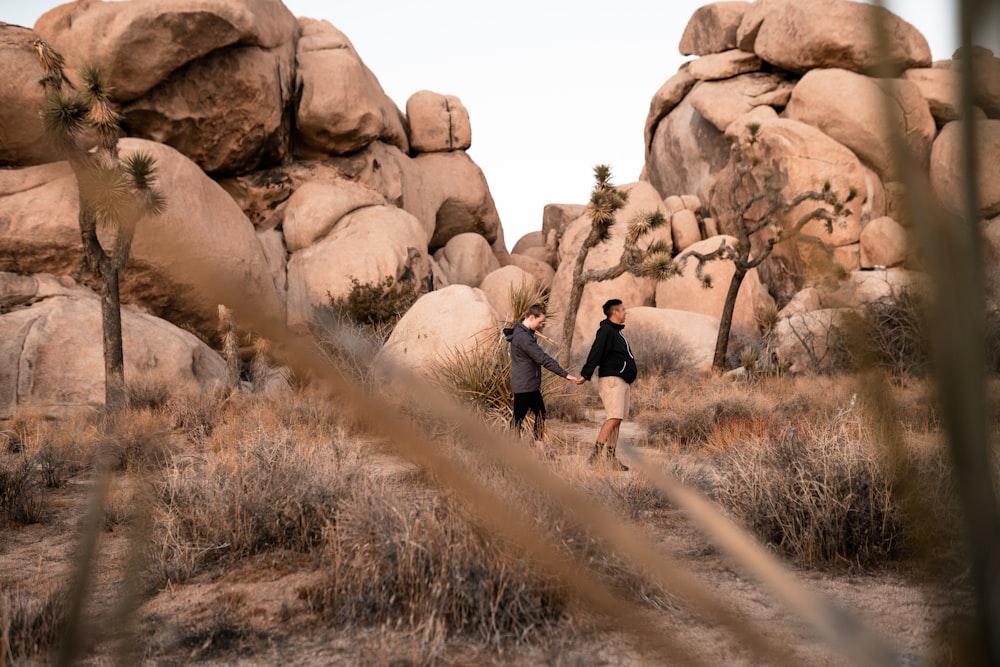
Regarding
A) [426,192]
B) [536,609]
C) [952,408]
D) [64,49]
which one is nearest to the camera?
[952,408]

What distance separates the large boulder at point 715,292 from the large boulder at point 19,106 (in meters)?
18.7

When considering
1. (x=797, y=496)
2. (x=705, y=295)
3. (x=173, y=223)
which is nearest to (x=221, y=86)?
(x=705, y=295)

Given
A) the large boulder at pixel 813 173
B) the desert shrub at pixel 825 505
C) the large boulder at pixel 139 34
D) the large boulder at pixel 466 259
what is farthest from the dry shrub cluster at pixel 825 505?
the large boulder at pixel 466 259

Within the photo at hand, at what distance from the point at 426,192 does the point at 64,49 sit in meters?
13.0

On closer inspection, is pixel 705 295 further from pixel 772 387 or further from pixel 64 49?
pixel 64 49

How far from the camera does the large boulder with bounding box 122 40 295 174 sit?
2166 cm

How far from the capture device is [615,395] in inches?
301

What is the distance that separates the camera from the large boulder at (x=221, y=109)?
71.1ft

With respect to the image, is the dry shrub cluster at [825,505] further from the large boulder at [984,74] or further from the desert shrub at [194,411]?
the desert shrub at [194,411]

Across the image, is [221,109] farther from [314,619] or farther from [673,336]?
[314,619]

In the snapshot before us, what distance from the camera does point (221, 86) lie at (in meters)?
22.3

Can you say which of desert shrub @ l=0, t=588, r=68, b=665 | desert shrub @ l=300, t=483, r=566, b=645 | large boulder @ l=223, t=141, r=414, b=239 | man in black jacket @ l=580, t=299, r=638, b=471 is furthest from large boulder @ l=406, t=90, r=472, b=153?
desert shrub @ l=0, t=588, r=68, b=665

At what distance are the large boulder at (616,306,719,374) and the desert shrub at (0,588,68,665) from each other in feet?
52.8

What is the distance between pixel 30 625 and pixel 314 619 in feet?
3.99
